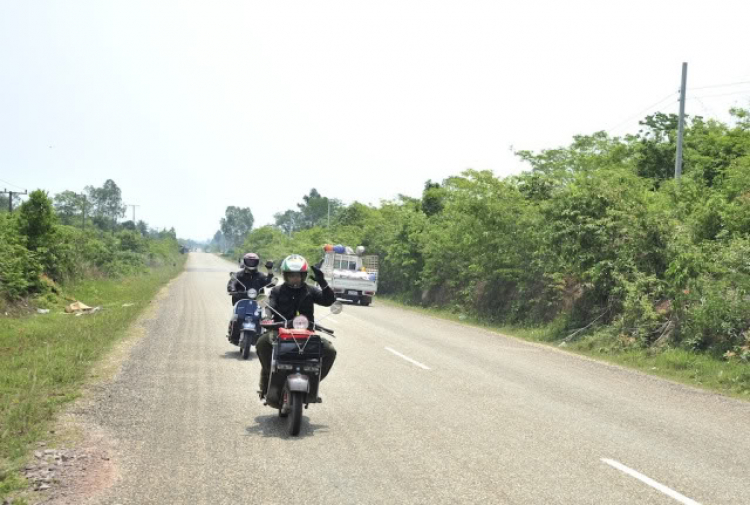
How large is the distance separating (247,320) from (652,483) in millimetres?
9108

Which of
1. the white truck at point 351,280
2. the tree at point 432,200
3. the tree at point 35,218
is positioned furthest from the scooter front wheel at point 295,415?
the tree at point 432,200

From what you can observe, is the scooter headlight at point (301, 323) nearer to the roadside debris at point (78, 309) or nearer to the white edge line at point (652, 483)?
the white edge line at point (652, 483)

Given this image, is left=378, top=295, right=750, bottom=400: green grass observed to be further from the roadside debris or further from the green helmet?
the roadside debris

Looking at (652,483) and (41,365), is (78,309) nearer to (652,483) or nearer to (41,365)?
(41,365)

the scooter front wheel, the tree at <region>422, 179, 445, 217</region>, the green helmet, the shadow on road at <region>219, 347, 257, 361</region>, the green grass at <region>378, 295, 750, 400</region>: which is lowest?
the shadow on road at <region>219, 347, 257, 361</region>

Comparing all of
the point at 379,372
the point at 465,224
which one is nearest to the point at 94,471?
the point at 379,372

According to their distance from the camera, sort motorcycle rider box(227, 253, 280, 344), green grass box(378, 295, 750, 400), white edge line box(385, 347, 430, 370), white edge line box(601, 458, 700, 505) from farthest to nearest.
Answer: motorcycle rider box(227, 253, 280, 344) < white edge line box(385, 347, 430, 370) < green grass box(378, 295, 750, 400) < white edge line box(601, 458, 700, 505)

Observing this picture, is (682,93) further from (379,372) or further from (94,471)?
(94,471)

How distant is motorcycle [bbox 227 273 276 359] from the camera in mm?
13453

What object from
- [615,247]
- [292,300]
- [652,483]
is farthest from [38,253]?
[652,483]

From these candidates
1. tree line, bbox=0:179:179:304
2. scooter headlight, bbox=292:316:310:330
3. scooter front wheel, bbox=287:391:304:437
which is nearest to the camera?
scooter front wheel, bbox=287:391:304:437

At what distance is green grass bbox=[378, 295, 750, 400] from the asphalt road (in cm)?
94

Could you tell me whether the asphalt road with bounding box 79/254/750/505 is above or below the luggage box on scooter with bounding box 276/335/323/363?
below

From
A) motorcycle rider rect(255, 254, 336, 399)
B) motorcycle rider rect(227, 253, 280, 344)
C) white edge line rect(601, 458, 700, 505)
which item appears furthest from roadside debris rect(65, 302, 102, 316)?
white edge line rect(601, 458, 700, 505)
